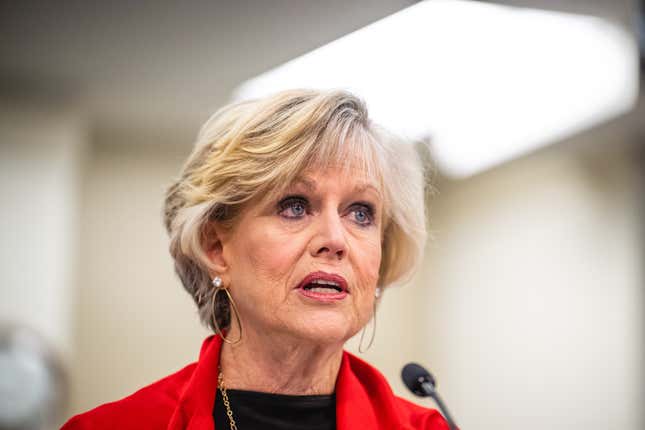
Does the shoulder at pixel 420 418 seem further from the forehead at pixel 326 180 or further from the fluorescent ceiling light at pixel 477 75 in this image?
the fluorescent ceiling light at pixel 477 75

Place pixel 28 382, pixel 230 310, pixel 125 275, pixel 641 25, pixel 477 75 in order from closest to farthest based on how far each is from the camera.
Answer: pixel 230 310 < pixel 125 275 < pixel 28 382 < pixel 641 25 < pixel 477 75

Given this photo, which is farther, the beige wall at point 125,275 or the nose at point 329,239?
the beige wall at point 125,275

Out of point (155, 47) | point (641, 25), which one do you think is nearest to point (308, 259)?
point (155, 47)

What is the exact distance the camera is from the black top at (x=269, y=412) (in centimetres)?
146

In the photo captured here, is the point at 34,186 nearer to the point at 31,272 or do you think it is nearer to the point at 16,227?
the point at 16,227

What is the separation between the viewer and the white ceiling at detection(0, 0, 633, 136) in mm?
1898

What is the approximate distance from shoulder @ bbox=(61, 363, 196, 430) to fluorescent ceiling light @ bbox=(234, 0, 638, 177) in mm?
815

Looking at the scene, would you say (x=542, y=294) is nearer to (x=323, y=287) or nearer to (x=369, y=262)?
(x=369, y=262)

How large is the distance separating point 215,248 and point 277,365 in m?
0.30

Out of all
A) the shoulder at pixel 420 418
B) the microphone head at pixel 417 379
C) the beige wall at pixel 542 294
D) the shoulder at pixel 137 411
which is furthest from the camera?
the beige wall at pixel 542 294

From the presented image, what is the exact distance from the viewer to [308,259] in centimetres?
138

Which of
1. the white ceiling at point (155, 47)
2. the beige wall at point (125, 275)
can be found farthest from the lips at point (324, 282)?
the white ceiling at point (155, 47)

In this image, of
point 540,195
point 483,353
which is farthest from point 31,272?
point 540,195

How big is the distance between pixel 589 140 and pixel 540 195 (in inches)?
20.2
